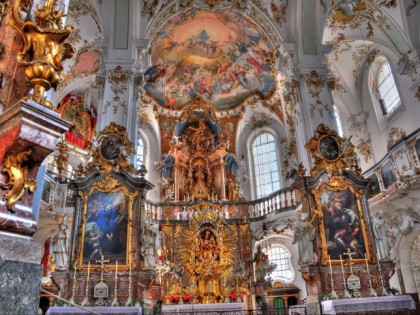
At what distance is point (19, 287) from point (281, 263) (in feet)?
46.2

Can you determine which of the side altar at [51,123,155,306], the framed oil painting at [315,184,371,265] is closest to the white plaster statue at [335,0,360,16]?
the framed oil painting at [315,184,371,265]

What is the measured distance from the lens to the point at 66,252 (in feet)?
30.3

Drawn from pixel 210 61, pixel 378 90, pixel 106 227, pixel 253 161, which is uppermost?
pixel 210 61

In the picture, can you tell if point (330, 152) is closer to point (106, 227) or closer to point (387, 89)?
point (387, 89)

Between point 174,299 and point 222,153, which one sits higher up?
point 222,153

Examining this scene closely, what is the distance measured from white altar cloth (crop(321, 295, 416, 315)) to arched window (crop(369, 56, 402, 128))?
23.7 ft

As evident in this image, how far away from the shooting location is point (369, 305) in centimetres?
810

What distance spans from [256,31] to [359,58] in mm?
4355

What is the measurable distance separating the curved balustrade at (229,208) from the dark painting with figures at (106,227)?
5.13 m

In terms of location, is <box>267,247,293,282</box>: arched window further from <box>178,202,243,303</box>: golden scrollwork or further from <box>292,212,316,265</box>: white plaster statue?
<box>292,212,316,265</box>: white plaster statue

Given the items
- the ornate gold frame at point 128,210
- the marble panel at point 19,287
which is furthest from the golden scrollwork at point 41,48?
the ornate gold frame at point 128,210

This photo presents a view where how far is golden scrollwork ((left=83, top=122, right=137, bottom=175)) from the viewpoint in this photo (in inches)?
399

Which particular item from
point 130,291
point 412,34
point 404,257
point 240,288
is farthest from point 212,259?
point 412,34

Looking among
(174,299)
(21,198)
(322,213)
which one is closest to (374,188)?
(322,213)
